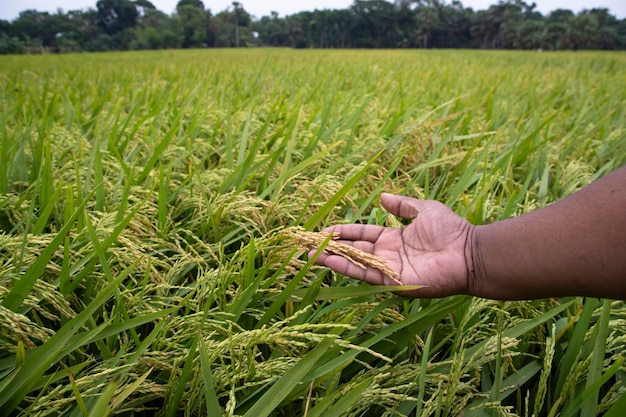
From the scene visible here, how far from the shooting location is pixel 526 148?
175 cm

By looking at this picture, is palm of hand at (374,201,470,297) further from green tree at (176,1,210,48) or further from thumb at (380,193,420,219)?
green tree at (176,1,210,48)

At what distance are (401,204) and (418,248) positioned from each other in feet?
0.48

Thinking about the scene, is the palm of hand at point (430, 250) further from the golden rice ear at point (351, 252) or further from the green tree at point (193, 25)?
the green tree at point (193, 25)

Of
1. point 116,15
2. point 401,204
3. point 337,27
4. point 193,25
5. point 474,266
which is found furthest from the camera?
point 337,27

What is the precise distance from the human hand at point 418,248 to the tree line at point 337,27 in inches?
1381

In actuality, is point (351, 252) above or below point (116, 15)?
below

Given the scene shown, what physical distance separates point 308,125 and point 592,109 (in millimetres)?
2660

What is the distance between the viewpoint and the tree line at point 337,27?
39281mm

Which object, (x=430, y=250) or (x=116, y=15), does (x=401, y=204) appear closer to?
(x=430, y=250)

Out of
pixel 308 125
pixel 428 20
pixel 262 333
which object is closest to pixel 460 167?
pixel 308 125

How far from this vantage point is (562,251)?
0.71 metres

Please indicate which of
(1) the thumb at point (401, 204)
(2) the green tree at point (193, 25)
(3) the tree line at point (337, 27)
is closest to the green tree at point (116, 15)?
(3) the tree line at point (337, 27)

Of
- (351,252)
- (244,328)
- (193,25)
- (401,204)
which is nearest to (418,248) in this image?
(401,204)

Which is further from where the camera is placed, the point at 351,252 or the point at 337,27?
the point at 337,27
